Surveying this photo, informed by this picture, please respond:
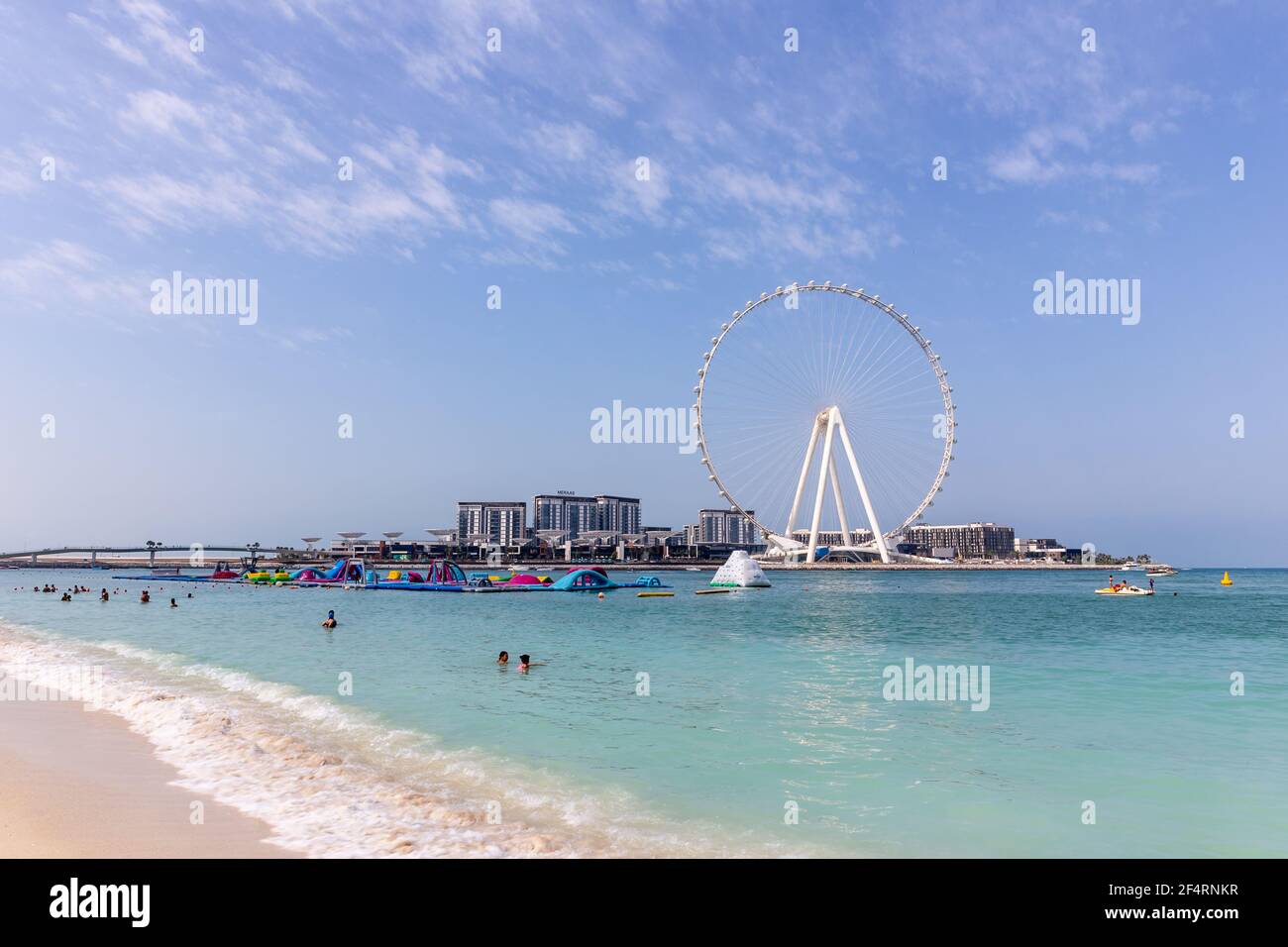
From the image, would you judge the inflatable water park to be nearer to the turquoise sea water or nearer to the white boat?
the turquoise sea water

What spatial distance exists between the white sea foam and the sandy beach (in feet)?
1.33

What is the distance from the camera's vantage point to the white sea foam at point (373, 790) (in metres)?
9.52

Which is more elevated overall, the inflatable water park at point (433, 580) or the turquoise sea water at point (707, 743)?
the turquoise sea water at point (707, 743)

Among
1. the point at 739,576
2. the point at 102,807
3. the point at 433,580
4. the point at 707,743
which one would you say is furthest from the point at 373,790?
the point at 739,576

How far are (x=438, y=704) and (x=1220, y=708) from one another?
68.6 feet

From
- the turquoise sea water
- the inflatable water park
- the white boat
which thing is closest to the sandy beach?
the turquoise sea water

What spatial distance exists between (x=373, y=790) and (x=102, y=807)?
3.44 m

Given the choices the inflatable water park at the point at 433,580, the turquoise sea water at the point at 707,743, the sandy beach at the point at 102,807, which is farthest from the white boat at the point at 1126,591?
the sandy beach at the point at 102,807

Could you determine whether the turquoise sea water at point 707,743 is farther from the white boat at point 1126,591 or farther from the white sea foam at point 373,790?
the white boat at point 1126,591

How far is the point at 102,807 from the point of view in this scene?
1022 cm

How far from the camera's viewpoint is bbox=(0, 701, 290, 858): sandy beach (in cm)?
862

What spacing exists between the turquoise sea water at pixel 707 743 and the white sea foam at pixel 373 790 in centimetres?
6
